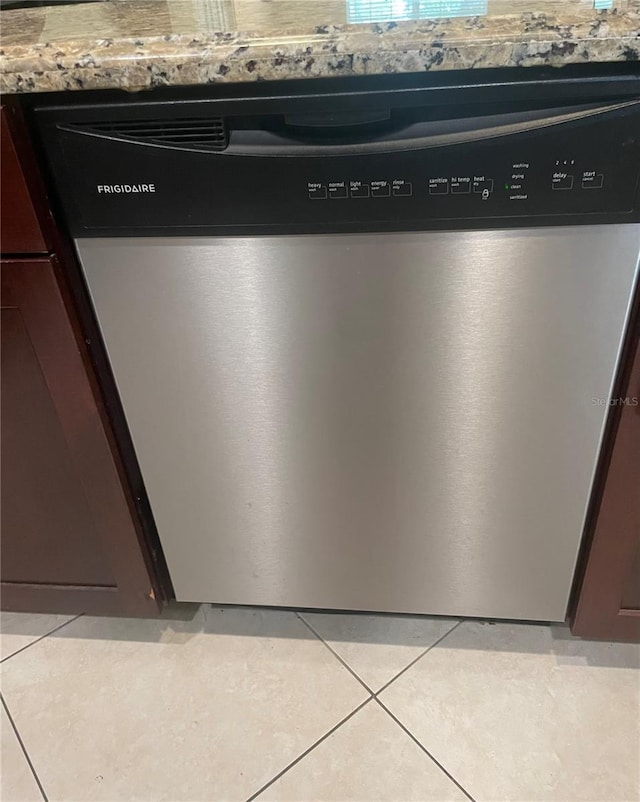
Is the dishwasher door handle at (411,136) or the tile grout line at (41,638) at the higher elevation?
the dishwasher door handle at (411,136)

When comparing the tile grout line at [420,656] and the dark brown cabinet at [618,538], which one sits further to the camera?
the tile grout line at [420,656]

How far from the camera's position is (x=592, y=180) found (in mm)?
712

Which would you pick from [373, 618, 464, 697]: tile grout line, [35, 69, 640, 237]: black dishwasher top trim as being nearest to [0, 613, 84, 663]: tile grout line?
[373, 618, 464, 697]: tile grout line

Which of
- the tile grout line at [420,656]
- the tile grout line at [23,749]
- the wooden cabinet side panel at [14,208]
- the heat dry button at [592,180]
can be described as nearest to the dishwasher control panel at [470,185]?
the heat dry button at [592,180]

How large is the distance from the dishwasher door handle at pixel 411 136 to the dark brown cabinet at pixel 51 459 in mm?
262

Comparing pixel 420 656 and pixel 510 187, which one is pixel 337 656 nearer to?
pixel 420 656

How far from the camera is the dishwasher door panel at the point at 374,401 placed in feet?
2.57

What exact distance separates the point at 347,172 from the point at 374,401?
291 millimetres

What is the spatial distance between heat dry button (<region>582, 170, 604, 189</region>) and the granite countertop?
0.35 feet

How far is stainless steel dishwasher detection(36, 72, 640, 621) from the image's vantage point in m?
0.72

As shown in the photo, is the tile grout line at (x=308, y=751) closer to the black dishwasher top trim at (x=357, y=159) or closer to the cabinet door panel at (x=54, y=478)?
the cabinet door panel at (x=54, y=478)

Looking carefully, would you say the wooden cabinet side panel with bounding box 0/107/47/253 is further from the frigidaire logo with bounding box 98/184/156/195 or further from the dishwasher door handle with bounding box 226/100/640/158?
the dishwasher door handle with bounding box 226/100/640/158

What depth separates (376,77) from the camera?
69cm

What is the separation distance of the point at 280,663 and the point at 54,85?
0.94 metres
